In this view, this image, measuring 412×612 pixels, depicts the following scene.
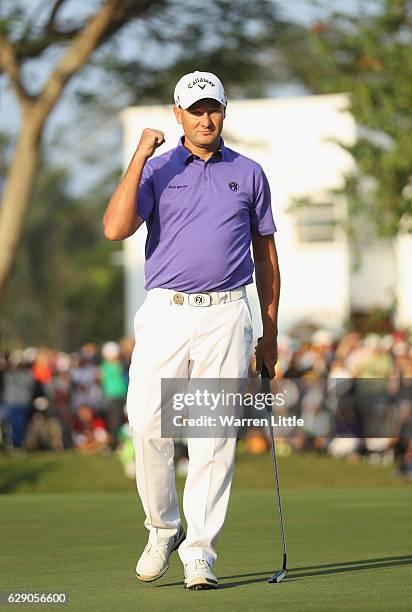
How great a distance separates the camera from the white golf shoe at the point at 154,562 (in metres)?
7.47

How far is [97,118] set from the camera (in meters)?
24.9

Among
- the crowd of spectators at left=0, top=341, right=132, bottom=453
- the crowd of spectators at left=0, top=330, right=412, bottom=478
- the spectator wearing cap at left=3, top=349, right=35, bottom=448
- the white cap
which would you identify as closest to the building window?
the crowd of spectators at left=0, top=330, right=412, bottom=478

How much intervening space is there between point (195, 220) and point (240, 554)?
2320 millimetres

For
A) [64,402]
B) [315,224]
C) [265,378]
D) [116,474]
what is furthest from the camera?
[315,224]

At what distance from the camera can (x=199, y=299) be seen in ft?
24.1

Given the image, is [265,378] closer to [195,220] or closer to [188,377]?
[188,377]

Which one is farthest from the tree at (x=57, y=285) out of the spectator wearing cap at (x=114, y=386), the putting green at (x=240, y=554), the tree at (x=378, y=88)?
the putting green at (x=240, y=554)

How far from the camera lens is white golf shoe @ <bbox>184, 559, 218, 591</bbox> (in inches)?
283

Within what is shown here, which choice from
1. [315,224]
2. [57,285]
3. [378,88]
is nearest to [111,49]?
[378,88]

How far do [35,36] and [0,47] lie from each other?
629 mm

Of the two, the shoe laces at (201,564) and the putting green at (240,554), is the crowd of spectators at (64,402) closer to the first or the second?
the putting green at (240,554)

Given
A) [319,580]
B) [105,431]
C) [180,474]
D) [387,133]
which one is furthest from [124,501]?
[105,431]

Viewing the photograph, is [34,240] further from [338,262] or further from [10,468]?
[10,468]

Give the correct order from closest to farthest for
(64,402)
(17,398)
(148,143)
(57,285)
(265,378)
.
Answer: (148,143)
(265,378)
(17,398)
(64,402)
(57,285)
